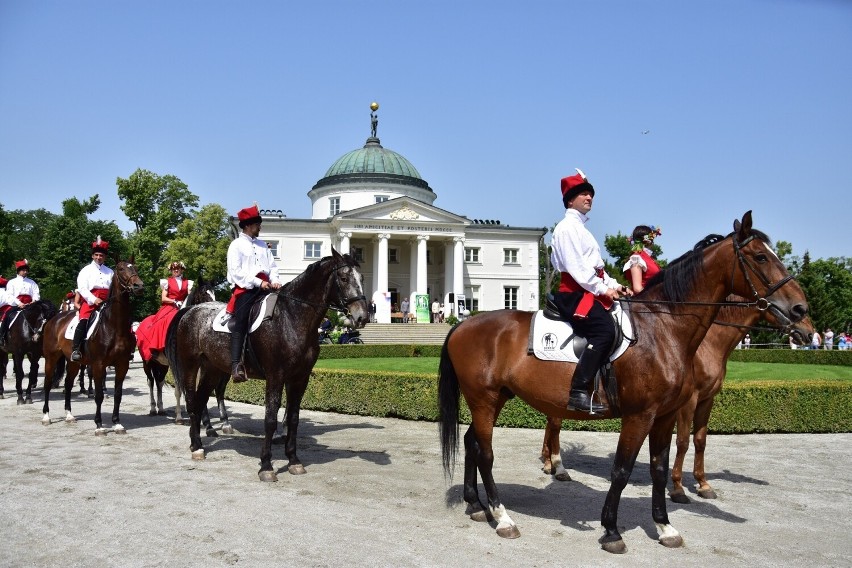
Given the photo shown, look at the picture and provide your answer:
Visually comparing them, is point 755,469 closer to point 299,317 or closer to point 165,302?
point 299,317

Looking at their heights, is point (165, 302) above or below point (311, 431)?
above

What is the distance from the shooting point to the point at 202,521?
5973mm

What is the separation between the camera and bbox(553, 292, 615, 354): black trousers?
5617 mm

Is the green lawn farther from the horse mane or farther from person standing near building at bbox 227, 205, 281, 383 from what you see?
the horse mane

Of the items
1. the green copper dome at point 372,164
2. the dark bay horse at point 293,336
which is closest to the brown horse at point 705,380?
the dark bay horse at point 293,336

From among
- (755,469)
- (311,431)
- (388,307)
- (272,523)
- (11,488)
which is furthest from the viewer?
(388,307)

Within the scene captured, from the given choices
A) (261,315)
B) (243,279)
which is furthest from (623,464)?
(243,279)

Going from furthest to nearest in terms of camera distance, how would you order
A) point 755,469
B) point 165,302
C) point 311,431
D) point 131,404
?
point 131,404 < point 165,302 < point 311,431 < point 755,469

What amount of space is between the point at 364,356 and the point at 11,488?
22351 mm

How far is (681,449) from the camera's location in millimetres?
7445

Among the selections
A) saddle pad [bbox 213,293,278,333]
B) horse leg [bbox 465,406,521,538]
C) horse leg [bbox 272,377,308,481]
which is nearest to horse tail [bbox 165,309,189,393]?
saddle pad [bbox 213,293,278,333]

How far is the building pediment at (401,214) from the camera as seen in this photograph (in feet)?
188

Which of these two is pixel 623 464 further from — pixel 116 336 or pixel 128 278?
pixel 116 336

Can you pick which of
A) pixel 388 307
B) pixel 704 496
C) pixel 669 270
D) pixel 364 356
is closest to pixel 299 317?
pixel 669 270
